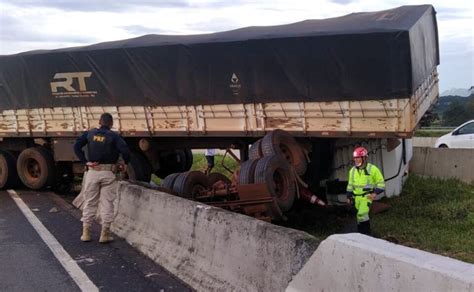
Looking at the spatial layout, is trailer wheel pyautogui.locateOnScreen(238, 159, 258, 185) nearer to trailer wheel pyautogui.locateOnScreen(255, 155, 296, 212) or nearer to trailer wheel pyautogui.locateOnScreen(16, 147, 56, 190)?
trailer wheel pyautogui.locateOnScreen(255, 155, 296, 212)

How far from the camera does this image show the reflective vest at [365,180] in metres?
7.46

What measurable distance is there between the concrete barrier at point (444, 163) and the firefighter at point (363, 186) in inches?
225

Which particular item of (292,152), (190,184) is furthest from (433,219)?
(190,184)

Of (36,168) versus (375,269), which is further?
(36,168)

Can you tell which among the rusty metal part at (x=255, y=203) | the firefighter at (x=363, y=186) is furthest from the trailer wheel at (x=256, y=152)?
the firefighter at (x=363, y=186)

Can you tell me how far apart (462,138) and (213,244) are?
15733mm

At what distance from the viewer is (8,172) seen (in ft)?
47.1

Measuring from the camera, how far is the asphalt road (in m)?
5.51

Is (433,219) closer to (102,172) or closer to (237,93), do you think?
(237,93)

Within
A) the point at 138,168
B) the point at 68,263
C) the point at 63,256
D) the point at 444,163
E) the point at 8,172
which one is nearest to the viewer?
the point at 68,263

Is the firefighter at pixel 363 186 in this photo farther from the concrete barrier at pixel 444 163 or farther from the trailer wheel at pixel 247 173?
the concrete barrier at pixel 444 163

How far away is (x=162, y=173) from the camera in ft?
45.9

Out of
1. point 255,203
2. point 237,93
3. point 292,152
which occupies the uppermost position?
point 237,93

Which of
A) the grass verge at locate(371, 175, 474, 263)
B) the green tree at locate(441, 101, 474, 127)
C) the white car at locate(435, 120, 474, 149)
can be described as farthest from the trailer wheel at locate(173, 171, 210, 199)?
the green tree at locate(441, 101, 474, 127)
